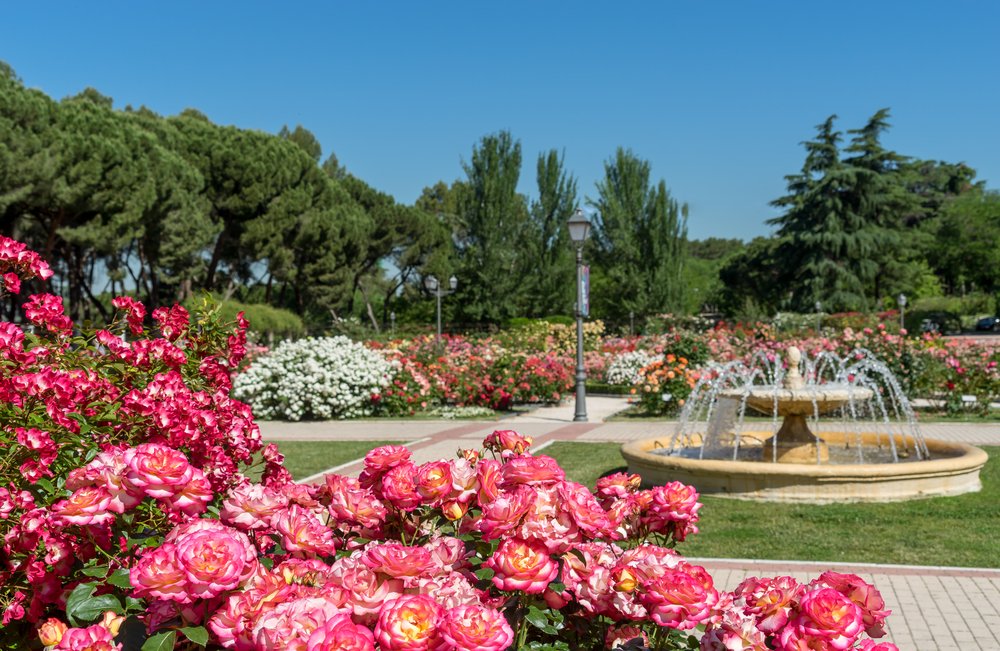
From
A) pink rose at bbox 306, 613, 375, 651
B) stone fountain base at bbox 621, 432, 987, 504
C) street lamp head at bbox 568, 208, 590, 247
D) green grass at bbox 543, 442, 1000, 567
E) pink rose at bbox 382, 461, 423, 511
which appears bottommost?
green grass at bbox 543, 442, 1000, 567

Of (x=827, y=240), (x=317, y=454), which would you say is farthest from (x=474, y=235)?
(x=317, y=454)

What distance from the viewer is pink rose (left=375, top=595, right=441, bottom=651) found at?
1.56 m

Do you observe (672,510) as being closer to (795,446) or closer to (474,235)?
(795,446)

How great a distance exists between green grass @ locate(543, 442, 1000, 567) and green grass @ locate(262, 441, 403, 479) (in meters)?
4.36

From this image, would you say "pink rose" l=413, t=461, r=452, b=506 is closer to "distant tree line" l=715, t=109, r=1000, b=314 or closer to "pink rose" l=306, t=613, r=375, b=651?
"pink rose" l=306, t=613, r=375, b=651

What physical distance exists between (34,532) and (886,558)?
501 centimetres

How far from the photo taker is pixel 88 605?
6.57 ft

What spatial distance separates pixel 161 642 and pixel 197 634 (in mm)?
83

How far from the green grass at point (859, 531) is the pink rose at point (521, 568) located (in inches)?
163

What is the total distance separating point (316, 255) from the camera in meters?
40.2

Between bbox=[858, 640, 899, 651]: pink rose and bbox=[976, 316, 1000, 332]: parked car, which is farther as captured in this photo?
bbox=[976, 316, 1000, 332]: parked car

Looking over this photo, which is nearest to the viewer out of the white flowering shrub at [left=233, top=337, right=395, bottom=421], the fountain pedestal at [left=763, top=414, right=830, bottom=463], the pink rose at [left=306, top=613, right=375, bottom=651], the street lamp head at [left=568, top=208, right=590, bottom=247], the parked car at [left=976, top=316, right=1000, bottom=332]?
the pink rose at [left=306, top=613, right=375, bottom=651]

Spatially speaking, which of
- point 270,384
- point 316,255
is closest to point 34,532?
point 270,384

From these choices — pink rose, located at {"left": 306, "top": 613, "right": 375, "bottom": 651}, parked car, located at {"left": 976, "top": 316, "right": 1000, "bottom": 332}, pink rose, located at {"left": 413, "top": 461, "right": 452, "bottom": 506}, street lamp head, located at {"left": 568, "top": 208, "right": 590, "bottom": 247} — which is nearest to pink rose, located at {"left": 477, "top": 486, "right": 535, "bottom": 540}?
pink rose, located at {"left": 413, "top": 461, "right": 452, "bottom": 506}
